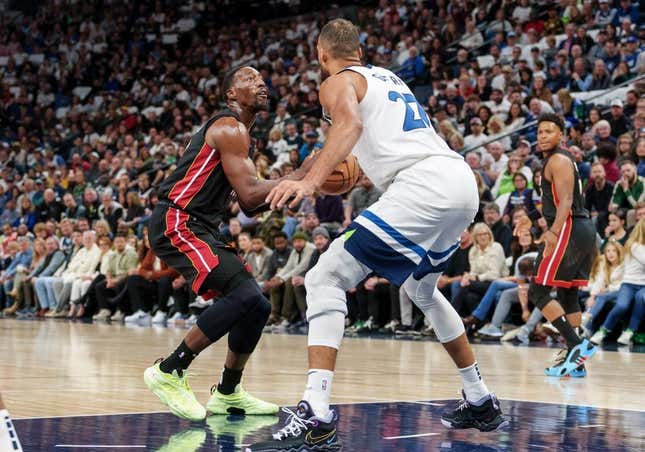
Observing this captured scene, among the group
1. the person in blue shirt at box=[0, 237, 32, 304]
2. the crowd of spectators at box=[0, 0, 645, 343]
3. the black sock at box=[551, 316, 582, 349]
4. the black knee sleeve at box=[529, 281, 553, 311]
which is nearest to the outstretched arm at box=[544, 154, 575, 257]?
the black knee sleeve at box=[529, 281, 553, 311]

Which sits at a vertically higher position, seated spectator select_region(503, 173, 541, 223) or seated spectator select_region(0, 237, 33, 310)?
seated spectator select_region(503, 173, 541, 223)

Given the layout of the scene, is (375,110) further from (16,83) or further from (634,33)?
(16,83)

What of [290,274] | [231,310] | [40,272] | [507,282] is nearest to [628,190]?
[507,282]

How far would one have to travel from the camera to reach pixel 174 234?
5176 mm

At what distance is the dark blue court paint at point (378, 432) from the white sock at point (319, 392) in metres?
0.20

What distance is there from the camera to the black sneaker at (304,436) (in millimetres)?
3896

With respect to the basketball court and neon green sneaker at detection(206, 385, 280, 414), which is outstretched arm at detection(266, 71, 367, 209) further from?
neon green sneaker at detection(206, 385, 280, 414)

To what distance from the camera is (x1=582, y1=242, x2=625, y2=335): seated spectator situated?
10.6 meters

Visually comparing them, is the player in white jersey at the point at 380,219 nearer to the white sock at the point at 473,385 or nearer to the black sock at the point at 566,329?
the white sock at the point at 473,385

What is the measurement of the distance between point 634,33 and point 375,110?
445 inches

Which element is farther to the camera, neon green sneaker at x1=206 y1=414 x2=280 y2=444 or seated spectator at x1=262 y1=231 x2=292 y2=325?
seated spectator at x1=262 y1=231 x2=292 y2=325

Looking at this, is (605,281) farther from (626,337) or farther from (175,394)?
(175,394)

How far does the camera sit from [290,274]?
13.2 meters

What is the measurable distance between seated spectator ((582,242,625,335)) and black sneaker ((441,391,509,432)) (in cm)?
639
